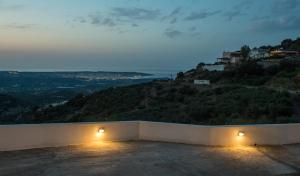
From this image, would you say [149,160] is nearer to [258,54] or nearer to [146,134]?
[146,134]

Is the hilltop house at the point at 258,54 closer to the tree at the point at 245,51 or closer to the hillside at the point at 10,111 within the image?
the tree at the point at 245,51

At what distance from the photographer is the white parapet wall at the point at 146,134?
5633 millimetres

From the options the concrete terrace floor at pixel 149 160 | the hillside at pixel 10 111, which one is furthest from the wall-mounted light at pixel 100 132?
the hillside at pixel 10 111

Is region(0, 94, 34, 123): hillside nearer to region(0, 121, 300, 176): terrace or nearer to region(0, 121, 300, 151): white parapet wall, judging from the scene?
region(0, 121, 300, 151): white parapet wall

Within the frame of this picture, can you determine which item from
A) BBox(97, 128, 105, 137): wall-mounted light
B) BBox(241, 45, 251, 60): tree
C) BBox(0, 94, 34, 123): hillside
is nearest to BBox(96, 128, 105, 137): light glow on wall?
BBox(97, 128, 105, 137): wall-mounted light

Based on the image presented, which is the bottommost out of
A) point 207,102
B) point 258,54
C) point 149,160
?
point 207,102

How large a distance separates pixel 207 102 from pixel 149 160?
1395 cm

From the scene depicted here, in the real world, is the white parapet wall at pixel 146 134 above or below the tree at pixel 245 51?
below

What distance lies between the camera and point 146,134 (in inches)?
252

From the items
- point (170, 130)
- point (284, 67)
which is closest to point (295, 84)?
point (284, 67)

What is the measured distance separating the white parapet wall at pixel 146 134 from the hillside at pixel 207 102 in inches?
42.2

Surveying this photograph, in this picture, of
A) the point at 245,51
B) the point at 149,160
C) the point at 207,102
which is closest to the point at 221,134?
the point at 149,160

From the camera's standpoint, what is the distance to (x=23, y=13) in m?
14.9

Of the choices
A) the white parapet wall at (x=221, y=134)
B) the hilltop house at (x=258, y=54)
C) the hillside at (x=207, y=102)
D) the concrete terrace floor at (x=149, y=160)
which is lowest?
the hillside at (x=207, y=102)
